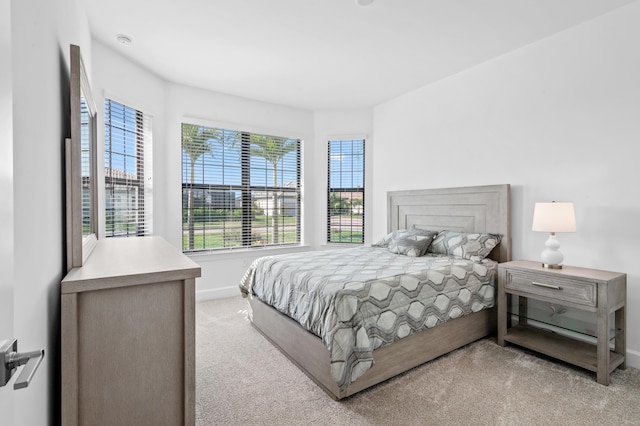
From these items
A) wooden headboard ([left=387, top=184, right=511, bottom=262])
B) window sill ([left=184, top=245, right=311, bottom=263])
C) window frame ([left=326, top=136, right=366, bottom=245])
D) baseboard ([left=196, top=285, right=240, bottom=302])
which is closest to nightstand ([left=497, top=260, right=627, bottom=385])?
wooden headboard ([left=387, top=184, right=511, bottom=262])

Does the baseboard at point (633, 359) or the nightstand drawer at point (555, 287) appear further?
the baseboard at point (633, 359)

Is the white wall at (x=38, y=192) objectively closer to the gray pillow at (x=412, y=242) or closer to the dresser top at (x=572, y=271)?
the gray pillow at (x=412, y=242)

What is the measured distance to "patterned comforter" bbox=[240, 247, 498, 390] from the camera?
6.52ft

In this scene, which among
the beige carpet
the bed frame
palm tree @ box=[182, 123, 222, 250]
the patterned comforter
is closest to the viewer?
the beige carpet

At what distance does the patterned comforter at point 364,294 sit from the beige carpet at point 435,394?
11.7 inches

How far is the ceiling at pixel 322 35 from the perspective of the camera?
2508 mm

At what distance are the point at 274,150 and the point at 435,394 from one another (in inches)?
147

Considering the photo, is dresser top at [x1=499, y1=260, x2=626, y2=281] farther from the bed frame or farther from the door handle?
the door handle

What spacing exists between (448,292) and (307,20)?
8.12 feet

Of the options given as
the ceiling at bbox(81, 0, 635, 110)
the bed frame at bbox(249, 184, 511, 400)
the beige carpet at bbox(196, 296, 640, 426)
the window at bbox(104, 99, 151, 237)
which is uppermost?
the ceiling at bbox(81, 0, 635, 110)

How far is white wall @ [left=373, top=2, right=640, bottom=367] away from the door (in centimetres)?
347

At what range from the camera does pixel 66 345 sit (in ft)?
3.72

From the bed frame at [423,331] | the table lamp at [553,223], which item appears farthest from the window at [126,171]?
the table lamp at [553,223]

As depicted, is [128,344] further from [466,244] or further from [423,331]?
[466,244]
